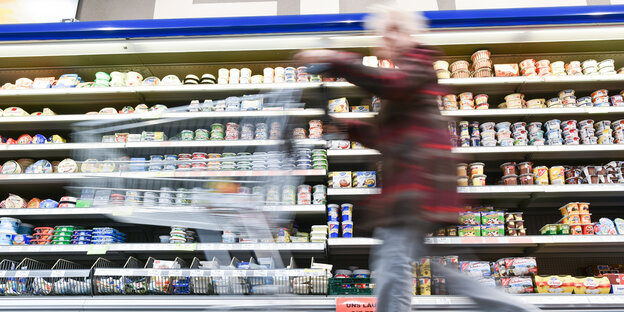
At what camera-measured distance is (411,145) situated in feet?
5.19

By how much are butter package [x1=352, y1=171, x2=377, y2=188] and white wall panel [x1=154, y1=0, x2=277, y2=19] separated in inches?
96.9

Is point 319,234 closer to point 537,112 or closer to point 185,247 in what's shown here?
point 185,247

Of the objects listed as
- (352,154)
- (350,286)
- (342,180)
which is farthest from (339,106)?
(350,286)

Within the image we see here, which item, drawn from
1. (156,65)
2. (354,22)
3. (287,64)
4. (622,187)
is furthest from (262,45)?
(622,187)

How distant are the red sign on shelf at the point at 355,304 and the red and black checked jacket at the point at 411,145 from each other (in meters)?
1.36

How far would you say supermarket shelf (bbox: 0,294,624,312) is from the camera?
2.84 m

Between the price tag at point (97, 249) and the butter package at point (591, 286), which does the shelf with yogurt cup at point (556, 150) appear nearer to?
the butter package at point (591, 286)

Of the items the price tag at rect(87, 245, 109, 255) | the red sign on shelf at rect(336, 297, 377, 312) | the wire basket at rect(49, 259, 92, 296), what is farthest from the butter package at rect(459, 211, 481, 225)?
the wire basket at rect(49, 259, 92, 296)

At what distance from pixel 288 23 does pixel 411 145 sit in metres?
2.28

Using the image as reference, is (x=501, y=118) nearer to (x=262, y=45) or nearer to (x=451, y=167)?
(x=262, y=45)

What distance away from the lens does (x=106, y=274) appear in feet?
10.1

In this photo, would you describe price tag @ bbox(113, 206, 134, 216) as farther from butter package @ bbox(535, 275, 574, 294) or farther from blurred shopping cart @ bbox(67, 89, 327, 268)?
butter package @ bbox(535, 275, 574, 294)

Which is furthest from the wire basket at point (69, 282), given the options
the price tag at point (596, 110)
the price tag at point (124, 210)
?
the price tag at point (596, 110)

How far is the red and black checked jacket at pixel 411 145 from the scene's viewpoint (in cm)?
153
